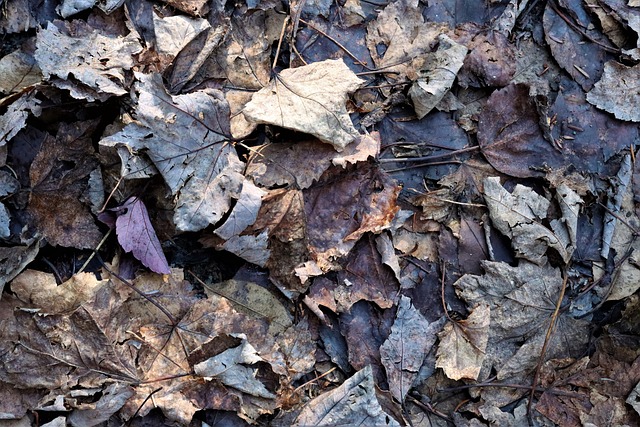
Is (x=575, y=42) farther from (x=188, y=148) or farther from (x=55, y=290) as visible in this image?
(x=55, y=290)

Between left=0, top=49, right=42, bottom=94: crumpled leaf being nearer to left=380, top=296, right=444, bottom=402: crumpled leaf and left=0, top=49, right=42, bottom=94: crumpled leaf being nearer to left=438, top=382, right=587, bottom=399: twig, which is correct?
left=380, top=296, right=444, bottom=402: crumpled leaf

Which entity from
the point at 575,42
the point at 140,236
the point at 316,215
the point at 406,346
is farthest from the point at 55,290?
the point at 575,42

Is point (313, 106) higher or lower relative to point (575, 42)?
higher

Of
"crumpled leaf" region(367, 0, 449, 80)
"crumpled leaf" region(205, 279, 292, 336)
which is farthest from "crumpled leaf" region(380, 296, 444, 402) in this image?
"crumpled leaf" region(367, 0, 449, 80)

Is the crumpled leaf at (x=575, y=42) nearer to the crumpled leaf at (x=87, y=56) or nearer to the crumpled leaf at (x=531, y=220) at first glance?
the crumpled leaf at (x=531, y=220)

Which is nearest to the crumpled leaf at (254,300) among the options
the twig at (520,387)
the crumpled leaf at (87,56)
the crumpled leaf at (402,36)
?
the twig at (520,387)

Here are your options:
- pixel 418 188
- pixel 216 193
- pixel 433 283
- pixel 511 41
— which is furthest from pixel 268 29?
pixel 433 283
